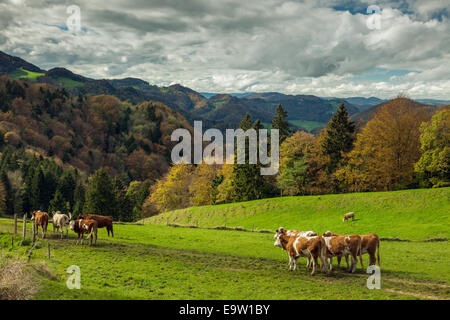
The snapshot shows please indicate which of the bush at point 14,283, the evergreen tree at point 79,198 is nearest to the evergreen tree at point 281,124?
the evergreen tree at point 79,198

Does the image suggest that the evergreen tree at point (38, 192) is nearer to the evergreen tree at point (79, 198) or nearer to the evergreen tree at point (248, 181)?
the evergreen tree at point (79, 198)

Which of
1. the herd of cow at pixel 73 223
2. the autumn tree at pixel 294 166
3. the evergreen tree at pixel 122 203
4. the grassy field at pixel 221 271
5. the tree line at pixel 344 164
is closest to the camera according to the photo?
the grassy field at pixel 221 271

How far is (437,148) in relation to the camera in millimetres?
50594

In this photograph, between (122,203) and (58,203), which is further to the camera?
(58,203)

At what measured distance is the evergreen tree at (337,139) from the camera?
216 feet

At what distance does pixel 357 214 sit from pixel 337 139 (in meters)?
22.5

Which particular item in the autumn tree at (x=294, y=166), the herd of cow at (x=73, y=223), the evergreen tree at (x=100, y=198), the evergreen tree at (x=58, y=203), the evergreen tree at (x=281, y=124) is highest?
the evergreen tree at (x=281, y=124)

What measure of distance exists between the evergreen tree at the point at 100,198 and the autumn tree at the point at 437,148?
66136 millimetres

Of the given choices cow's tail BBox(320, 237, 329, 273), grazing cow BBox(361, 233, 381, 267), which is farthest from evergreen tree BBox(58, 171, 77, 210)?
grazing cow BBox(361, 233, 381, 267)

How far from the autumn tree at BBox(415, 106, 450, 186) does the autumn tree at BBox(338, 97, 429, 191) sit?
3.38 m

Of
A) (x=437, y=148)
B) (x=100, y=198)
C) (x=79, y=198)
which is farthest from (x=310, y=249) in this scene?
(x=79, y=198)

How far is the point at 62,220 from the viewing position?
96.9 feet

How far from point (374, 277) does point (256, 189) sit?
53298mm

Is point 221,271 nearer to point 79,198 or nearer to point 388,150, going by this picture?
point 388,150
